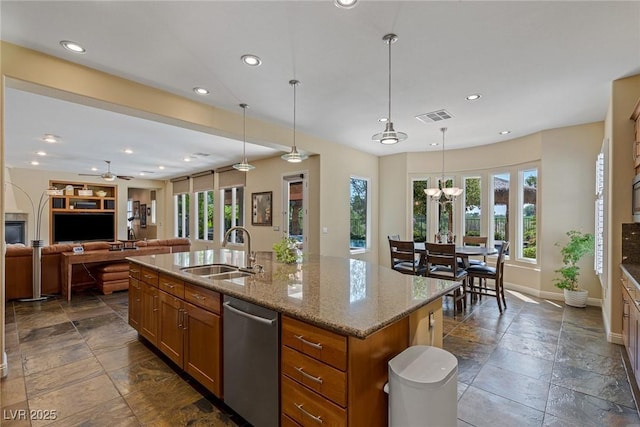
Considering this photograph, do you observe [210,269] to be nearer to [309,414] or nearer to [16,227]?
[309,414]

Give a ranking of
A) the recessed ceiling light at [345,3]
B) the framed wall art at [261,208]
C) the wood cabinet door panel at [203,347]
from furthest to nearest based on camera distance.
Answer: the framed wall art at [261,208] < the wood cabinet door panel at [203,347] < the recessed ceiling light at [345,3]

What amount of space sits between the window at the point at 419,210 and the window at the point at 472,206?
2.63ft

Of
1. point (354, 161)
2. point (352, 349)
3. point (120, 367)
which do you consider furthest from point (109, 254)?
point (352, 349)

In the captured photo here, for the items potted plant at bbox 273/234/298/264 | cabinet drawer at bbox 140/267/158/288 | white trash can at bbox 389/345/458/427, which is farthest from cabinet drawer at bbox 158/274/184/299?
white trash can at bbox 389/345/458/427

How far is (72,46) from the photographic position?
253cm

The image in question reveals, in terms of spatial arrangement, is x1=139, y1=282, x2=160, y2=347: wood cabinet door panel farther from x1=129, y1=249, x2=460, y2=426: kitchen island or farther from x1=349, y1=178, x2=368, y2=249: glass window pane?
x1=349, y1=178, x2=368, y2=249: glass window pane

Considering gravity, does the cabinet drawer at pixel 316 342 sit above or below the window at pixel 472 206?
below

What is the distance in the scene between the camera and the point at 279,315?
1637mm

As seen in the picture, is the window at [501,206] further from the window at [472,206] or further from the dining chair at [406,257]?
the dining chair at [406,257]

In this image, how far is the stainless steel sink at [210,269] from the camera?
2.76 meters

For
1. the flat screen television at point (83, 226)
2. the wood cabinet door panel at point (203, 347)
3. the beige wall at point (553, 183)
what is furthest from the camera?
the flat screen television at point (83, 226)

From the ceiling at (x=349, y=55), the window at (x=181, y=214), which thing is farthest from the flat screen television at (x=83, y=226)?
the ceiling at (x=349, y=55)

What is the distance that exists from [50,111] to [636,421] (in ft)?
21.7

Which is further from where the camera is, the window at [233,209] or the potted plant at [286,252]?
the window at [233,209]
